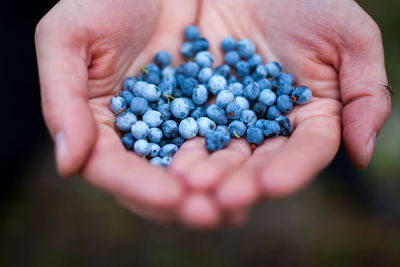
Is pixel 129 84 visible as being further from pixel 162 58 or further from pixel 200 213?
pixel 200 213

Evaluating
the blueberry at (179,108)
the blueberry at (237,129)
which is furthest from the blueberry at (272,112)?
the blueberry at (179,108)

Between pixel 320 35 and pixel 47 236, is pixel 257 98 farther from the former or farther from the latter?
pixel 47 236

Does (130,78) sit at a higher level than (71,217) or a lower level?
higher

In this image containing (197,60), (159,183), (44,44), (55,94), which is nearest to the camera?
(159,183)

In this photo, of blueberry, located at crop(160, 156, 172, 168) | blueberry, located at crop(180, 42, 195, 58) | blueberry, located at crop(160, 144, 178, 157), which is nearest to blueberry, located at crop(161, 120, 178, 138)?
blueberry, located at crop(160, 144, 178, 157)

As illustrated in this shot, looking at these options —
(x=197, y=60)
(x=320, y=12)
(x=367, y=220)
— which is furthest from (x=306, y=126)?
(x=367, y=220)

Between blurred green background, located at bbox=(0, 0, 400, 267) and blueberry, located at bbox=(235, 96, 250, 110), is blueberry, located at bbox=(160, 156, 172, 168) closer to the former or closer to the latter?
blueberry, located at bbox=(235, 96, 250, 110)

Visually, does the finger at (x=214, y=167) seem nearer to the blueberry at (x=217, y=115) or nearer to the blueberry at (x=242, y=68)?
the blueberry at (x=217, y=115)
